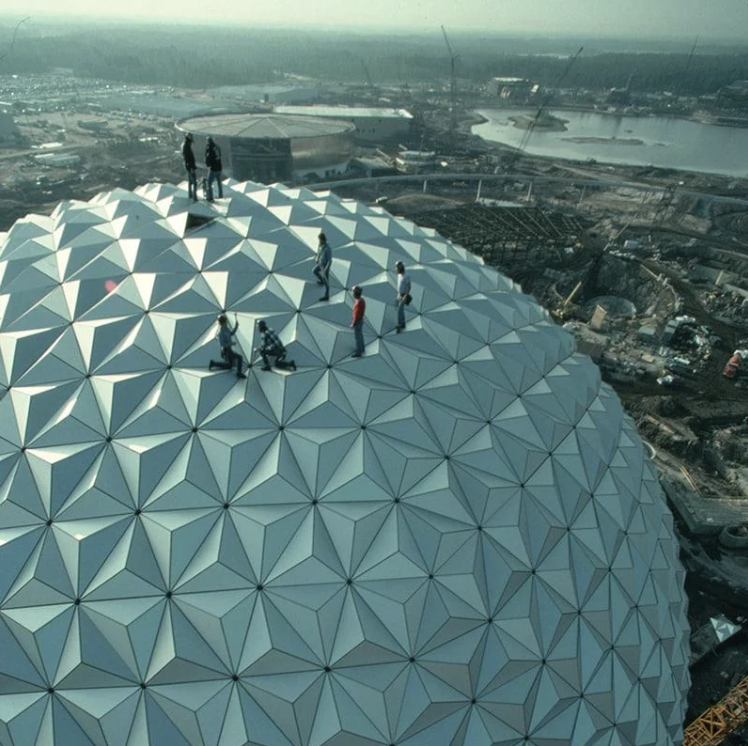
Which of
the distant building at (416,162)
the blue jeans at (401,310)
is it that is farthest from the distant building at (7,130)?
the blue jeans at (401,310)

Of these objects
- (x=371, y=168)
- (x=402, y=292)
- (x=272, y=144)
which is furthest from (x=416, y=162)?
(x=402, y=292)

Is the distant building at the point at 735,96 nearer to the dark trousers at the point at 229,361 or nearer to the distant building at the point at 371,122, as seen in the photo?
the distant building at the point at 371,122

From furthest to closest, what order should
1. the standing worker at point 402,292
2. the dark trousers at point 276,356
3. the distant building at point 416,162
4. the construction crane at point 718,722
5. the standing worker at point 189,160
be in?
the distant building at point 416,162, the construction crane at point 718,722, the standing worker at point 189,160, the standing worker at point 402,292, the dark trousers at point 276,356

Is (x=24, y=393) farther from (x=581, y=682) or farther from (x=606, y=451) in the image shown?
(x=606, y=451)

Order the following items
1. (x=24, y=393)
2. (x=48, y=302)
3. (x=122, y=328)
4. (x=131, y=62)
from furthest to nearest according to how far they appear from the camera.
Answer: (x=131, y=62), (x=48, y=302), (x=122, y=328), (x=24, y=393)

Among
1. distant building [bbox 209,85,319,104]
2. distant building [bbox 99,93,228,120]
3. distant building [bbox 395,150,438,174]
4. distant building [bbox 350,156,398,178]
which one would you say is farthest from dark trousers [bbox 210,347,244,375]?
distant building [bbox 209,85,319,104]

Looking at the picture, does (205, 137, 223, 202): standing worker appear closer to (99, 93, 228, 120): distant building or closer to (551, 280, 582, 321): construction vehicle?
(551, 280, 582, 321): construction vehicle

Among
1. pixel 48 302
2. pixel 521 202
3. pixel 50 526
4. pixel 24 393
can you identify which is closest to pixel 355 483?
pixel 50 526

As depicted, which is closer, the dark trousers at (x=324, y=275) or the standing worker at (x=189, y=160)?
the dark trousers at (x=324, y=275)
